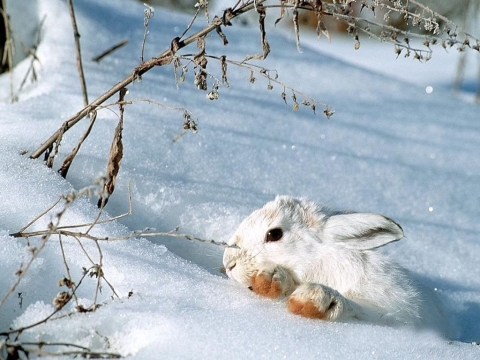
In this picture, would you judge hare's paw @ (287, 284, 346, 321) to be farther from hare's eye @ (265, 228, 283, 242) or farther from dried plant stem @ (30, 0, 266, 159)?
dried plant stem @ (30, 0, 266, 159)

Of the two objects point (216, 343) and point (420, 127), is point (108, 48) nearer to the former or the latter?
point (420, 127)

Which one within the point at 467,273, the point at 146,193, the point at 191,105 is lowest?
the point at 467,273

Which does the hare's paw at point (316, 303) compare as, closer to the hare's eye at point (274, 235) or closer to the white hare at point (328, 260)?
the white hare at point (328, 260)

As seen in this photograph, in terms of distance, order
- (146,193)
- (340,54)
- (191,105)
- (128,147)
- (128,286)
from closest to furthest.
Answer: (128,286) < (146,193) < (128,147) < (191,105) < (340,54)

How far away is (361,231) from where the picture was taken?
334 cm

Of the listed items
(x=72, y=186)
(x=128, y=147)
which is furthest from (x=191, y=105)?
(x=72, y=186)

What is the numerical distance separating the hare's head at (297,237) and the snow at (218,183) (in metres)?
0.20

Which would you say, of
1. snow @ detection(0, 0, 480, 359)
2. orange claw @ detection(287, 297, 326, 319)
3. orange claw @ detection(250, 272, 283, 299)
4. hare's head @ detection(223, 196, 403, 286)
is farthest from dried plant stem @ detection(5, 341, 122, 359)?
hare's head @ detection(223, 196, 403, 286)

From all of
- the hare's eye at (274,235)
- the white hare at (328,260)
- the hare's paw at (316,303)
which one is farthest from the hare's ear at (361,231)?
the hare's paw at (316,303)

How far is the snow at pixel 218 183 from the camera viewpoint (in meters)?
2.53

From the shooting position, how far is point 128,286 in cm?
273

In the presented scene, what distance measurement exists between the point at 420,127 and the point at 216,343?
140 inches

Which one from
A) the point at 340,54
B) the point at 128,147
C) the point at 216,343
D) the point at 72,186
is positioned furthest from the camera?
the point at 340,54

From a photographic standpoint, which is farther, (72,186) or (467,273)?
(467,273)
